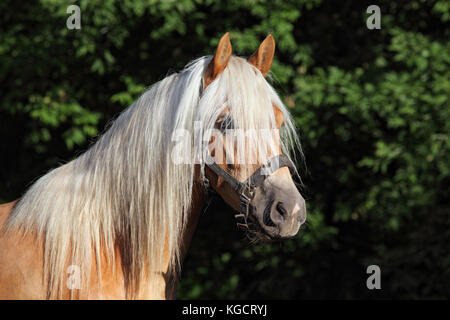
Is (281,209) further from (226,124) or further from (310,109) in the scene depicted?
(310,109)

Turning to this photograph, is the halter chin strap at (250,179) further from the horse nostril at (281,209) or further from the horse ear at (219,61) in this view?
the horse ear at (219,61)

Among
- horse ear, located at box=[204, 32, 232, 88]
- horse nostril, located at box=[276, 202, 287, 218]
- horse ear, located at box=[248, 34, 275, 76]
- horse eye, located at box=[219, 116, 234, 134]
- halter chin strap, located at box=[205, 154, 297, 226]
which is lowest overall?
horse nostril, located at box=[276, 202, 287, 218]

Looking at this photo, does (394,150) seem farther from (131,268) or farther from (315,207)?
(131,268)

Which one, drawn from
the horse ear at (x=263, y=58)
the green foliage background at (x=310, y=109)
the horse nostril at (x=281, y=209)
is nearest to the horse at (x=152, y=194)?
the horse nostril at (x=281, y=209)

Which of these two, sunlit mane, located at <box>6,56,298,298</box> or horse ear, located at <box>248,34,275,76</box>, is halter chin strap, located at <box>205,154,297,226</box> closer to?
sunlit mane, located at <box>6,56,298,298</box>

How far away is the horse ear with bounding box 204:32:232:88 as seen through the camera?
2035mm

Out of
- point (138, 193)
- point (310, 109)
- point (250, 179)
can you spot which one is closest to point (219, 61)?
point (250, 179)

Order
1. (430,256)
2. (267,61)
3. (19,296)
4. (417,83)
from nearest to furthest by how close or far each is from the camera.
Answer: (19,296)
(267,61)
(417,83)
(430,256)

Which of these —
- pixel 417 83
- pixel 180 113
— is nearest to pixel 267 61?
pixel 180 113

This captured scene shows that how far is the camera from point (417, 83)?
447 centimetres

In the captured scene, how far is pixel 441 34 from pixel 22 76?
13.1ft

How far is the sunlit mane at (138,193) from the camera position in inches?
79.0

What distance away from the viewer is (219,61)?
206 centimetres

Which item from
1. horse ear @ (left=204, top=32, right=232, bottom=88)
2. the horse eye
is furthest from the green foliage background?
the horse eye
